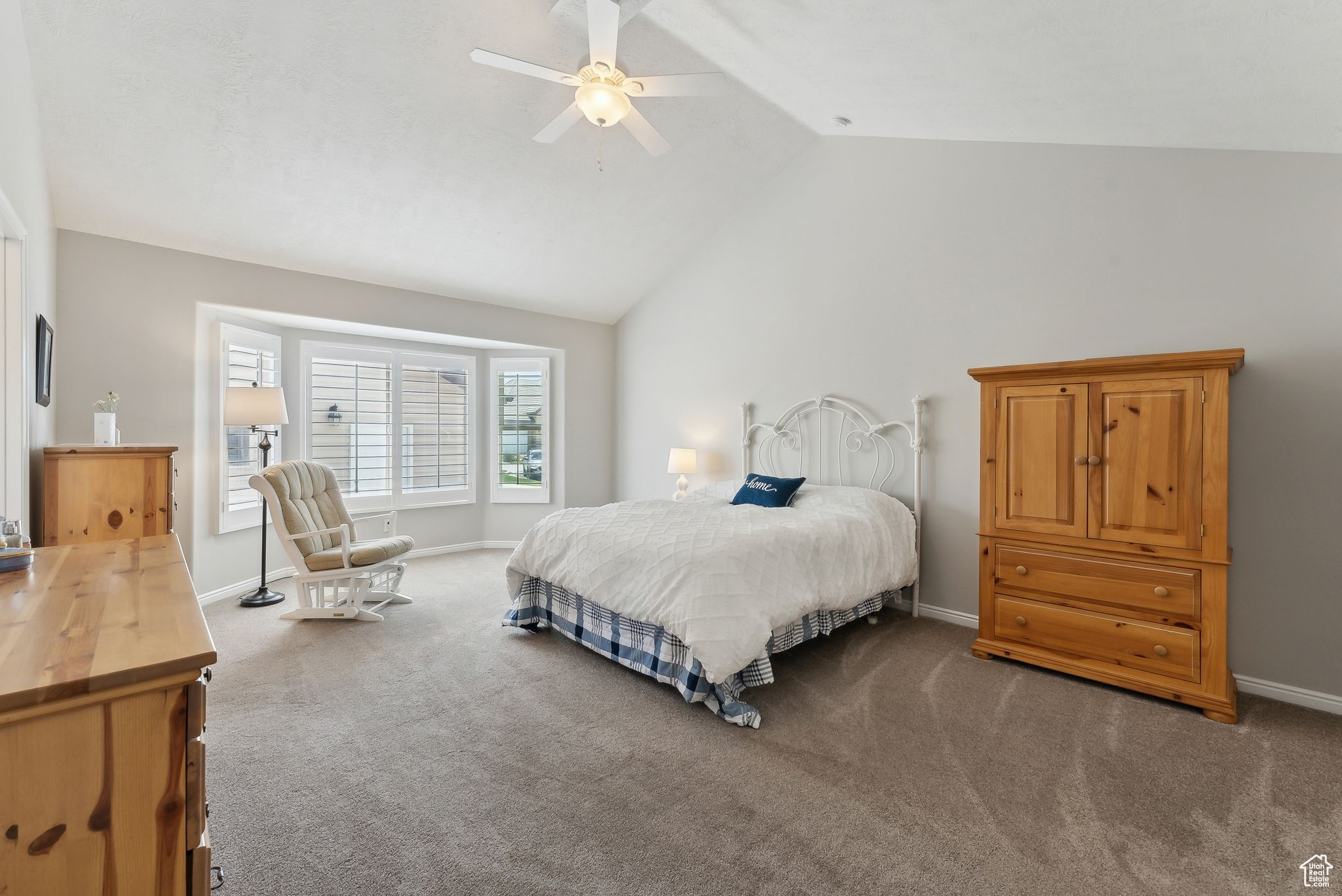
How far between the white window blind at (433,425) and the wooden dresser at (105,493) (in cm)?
250

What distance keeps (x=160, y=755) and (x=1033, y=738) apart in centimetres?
266

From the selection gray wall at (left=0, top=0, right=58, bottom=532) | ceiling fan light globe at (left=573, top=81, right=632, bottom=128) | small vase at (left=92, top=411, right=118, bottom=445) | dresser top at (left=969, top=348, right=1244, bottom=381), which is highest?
ceiling fan light globe at (left=573, top=81, right=632, bottom=128)

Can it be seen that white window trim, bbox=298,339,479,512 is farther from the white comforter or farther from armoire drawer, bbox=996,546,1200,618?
armoire drawer, bbox=996,546,1200,618

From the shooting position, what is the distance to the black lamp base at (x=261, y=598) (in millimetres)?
4082

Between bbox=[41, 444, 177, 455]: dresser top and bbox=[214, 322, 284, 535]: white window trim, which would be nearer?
bbox=[41, 444, 177, 455]: dresser top

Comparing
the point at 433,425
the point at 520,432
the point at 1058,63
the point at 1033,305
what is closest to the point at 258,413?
the point at 433,425

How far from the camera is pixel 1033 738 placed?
7.64 feet

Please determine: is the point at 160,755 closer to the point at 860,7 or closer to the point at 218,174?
the point at 860,7

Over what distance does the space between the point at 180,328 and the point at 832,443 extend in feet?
14.6

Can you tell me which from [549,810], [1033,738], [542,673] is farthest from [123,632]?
[1033,738]

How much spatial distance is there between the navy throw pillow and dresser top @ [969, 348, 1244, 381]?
4.52ft

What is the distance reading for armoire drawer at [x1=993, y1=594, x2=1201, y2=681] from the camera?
2590 millimetres

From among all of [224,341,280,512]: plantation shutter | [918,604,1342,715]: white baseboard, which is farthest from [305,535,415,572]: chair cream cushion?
[918,604,1342,715]: white baseboard

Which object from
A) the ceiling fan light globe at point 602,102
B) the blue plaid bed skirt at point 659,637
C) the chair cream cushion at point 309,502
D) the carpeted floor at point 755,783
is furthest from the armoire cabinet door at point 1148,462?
the chair cream cushion at point 309,502
